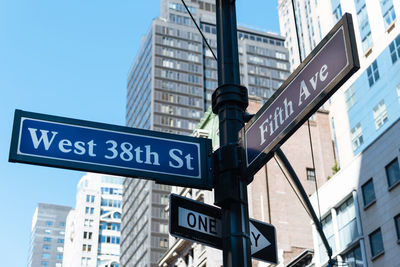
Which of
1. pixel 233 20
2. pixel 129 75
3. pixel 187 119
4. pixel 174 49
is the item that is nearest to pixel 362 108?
pixel 233 20

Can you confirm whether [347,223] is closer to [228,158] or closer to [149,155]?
[149,155]

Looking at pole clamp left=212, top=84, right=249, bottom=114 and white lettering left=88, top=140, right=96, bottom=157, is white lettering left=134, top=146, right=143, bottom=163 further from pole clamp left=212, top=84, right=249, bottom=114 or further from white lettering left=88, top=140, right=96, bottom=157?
pole clamp left=212, top=84, right=249, bottom=114

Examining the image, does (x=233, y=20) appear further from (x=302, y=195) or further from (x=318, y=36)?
(x=318, y=36)

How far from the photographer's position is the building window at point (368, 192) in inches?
1610

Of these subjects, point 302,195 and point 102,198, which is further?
point 102,198

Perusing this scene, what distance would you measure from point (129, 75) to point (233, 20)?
159567mm

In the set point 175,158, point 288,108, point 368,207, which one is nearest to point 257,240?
point 175,158

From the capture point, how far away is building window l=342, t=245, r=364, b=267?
4024 centimetres

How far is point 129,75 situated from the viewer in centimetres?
16600

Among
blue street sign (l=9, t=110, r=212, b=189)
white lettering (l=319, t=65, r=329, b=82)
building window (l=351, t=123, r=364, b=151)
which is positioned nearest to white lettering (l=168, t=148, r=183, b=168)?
blue street sign (l=9, t=110, r=212, b=189)

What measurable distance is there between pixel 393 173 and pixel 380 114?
1249 centimetres

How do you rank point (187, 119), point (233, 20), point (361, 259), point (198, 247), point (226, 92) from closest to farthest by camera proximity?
1. point (226, 92)
2. point (233, 20)
3. point (361, 259)
4. point (198, 247)
5. point (187, 119)

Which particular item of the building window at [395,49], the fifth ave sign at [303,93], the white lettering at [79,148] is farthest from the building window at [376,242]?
the white lettering at [79,148]

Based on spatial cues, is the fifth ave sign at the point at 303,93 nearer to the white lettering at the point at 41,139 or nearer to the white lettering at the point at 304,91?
the white lettering at the point at 304,91
